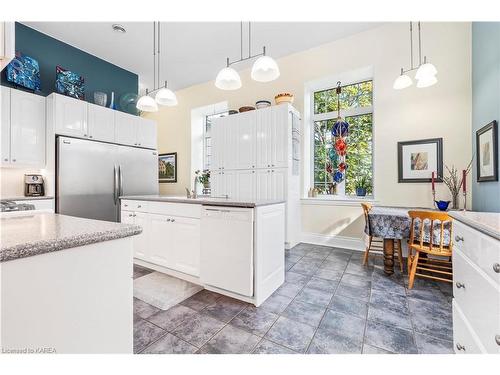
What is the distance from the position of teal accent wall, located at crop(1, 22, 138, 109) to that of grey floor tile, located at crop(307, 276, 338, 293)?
15.3ft

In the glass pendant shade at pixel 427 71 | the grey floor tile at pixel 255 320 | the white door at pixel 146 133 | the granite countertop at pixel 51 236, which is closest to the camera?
the granite countertop at pixel 51 236

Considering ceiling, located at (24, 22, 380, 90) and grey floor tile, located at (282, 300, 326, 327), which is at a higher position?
ceiling, located at (24, 22, 380, 90)

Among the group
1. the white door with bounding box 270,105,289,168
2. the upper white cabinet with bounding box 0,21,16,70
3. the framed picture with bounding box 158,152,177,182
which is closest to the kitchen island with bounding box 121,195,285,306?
the white door with bounding box 270,105,289,168

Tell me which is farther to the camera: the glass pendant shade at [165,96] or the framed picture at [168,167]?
the framed picture at [168,167]

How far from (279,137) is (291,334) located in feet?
9.16

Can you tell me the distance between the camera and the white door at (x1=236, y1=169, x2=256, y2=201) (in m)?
3.96

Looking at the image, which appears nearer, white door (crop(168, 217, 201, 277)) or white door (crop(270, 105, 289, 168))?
white door (crop(168, 217, 201, 277))

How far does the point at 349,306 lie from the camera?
2.00m

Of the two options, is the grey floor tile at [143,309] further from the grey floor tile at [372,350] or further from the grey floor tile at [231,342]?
the grey floor tile at [372,350]

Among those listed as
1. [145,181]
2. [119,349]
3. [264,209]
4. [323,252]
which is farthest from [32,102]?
[323,252]

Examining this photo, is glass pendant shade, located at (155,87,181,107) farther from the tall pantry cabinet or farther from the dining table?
the dining table

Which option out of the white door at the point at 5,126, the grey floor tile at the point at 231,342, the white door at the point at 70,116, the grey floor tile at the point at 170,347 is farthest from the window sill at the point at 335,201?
the white door at the point at 5,126

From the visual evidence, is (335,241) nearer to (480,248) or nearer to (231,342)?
(231,342)

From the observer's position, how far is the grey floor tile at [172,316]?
1.74m
